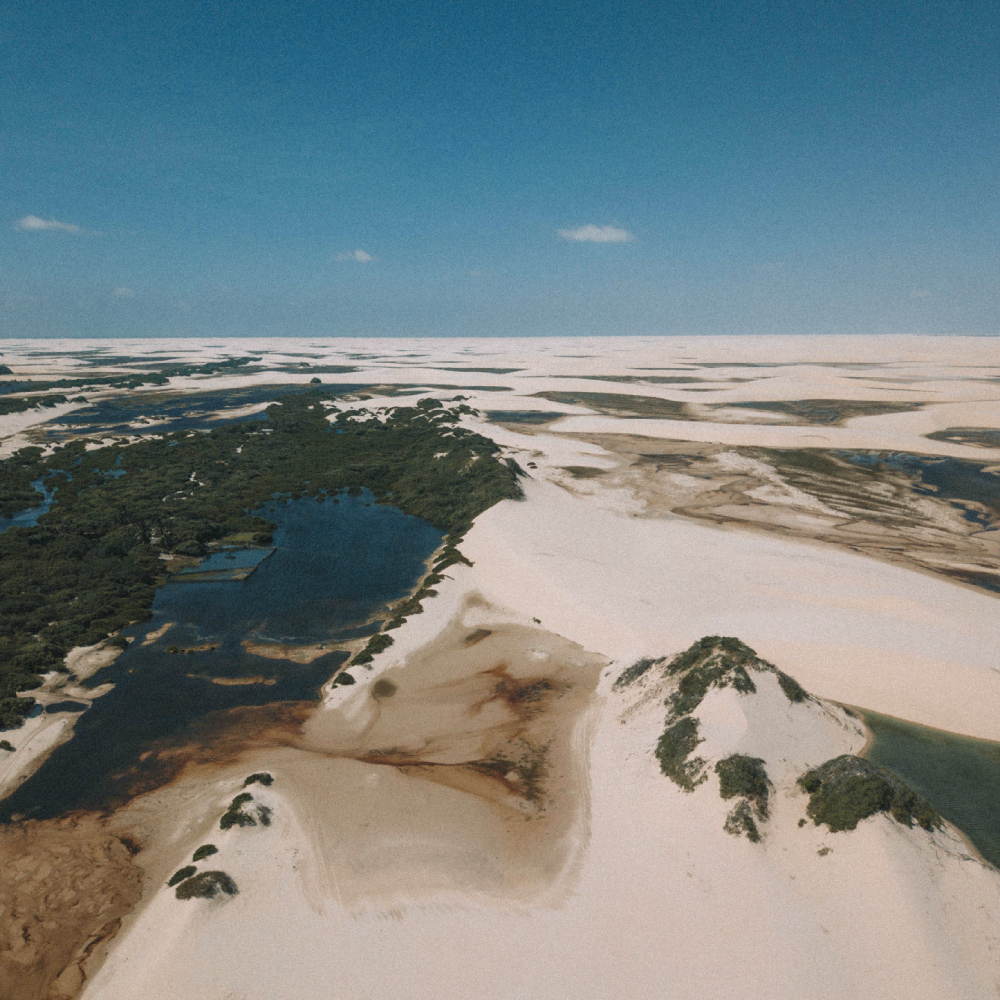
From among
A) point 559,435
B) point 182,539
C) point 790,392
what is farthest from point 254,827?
point 790,392

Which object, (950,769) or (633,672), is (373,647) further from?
(950,769)

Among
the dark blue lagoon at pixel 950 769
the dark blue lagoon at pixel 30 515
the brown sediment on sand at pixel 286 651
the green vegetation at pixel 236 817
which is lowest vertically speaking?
the brown sediment on sand at pixel 286 651

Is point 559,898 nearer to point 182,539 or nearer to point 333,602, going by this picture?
point 333,602

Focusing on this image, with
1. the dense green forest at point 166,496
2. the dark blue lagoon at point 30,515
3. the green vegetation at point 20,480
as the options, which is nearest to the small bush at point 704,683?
the dense green forest at point 166,496

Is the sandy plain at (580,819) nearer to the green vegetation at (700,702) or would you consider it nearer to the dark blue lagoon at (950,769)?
the green vegetation at (700,702)

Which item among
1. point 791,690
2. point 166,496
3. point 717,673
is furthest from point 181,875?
point 166,496

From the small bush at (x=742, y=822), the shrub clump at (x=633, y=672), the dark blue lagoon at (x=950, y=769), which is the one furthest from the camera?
the shrub clump at (x=633, y=672)
